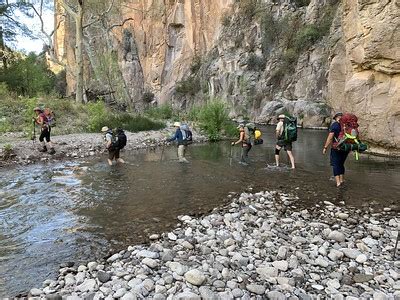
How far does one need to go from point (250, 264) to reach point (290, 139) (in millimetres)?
7675

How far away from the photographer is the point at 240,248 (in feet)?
18.3

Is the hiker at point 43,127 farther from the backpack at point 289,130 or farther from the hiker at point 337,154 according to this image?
the hiker at point 337,154

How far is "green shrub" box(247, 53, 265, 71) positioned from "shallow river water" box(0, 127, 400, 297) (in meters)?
30.1

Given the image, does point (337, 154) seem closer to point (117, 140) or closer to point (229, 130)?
point (117, 140)

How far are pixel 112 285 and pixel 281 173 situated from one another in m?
8.12

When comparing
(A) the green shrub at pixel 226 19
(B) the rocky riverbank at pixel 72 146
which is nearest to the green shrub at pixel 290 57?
(A) the green shrub at pixel 226 19

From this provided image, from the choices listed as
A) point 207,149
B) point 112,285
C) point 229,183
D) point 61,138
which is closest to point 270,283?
point 112,285

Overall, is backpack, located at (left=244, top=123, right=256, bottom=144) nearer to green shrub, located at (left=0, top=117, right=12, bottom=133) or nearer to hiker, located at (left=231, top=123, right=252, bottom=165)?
hiker, located at (left=231, top=123, right=252, bottom=165)

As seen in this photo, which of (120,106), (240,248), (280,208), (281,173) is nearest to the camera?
(240,248)

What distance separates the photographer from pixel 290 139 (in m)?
12.1

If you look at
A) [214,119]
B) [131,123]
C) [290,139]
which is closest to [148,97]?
[131,123]

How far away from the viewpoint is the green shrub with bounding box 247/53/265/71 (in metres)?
43.5

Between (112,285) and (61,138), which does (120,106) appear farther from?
(112,285)

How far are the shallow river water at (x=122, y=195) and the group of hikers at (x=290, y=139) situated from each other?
1.77 feet
